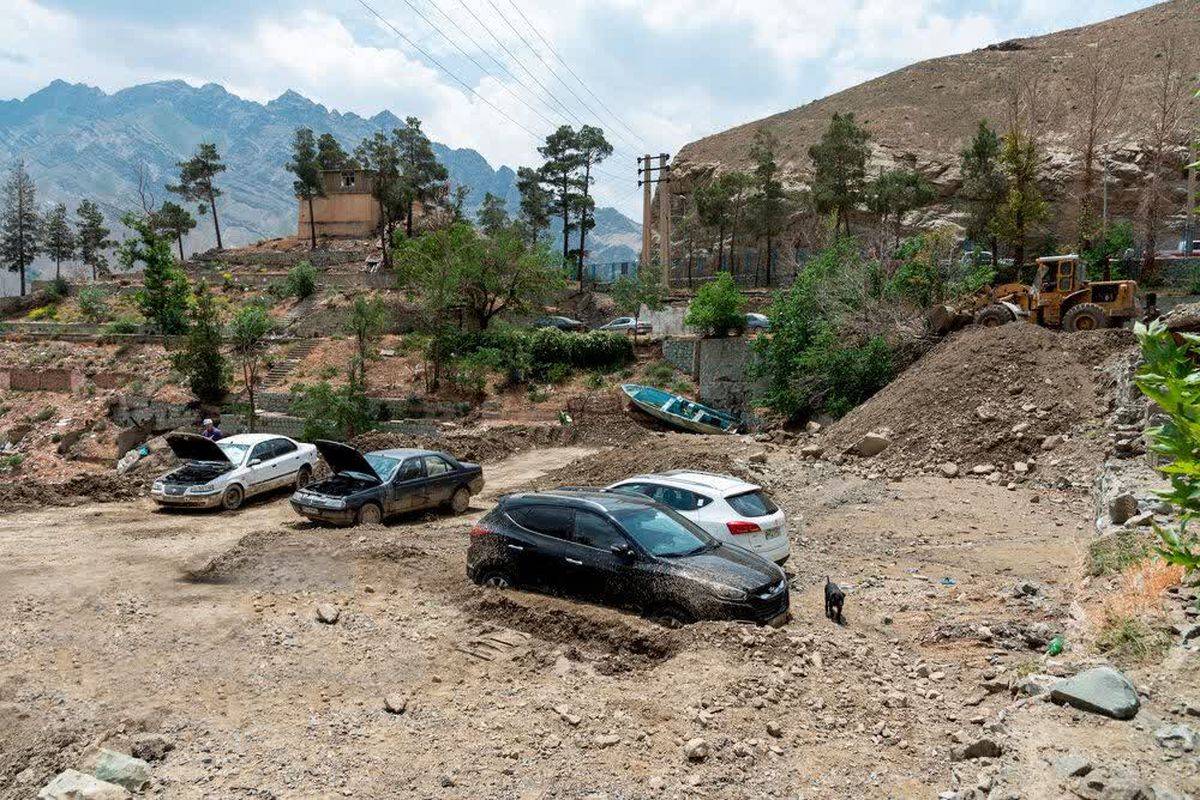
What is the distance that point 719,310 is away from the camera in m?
32.8

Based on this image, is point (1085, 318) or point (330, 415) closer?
point (1085, 318)

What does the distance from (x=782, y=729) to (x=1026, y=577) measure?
612 centimetres

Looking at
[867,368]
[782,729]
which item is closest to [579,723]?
[782,729]

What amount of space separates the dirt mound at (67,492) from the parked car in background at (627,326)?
76.1 feet

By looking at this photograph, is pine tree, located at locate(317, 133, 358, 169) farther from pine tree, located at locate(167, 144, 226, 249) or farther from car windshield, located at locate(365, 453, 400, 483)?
car windshield, located at locate(365, 453, 400, 483)

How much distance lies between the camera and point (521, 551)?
9562mm

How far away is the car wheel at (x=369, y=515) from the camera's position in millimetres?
14461

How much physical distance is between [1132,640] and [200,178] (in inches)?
2954

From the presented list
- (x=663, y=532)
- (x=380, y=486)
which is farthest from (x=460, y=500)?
(x=663, y=532)

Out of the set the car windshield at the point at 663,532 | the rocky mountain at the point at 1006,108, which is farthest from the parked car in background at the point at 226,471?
the rocky mountain at the point at 1006,108

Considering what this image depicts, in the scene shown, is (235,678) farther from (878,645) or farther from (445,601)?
(878,645)

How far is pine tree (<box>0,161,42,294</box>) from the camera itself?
6806 centimetres

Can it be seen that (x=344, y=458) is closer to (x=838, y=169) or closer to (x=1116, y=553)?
(x=1116, y=553)

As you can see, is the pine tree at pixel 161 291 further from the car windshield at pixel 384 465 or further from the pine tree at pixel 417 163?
the car windshield at pixel 384 465
